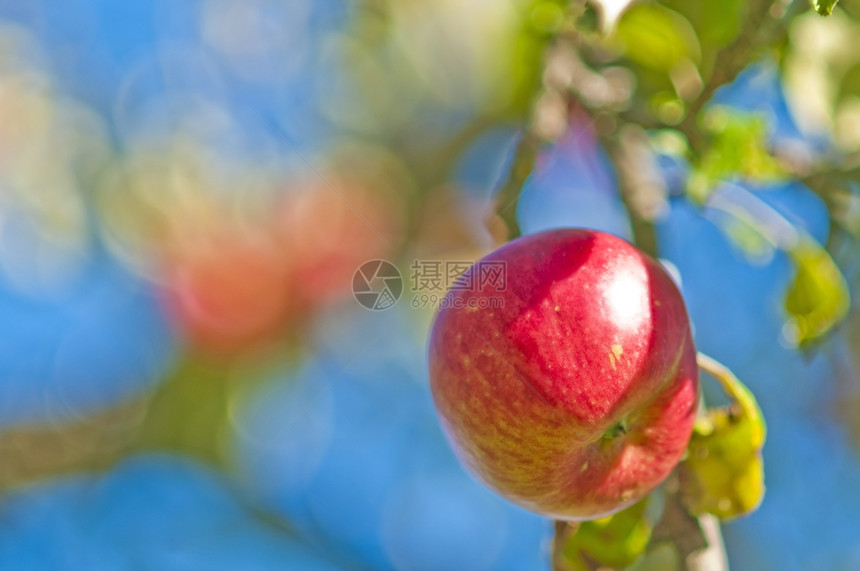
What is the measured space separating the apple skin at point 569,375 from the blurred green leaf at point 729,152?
0.34 meters

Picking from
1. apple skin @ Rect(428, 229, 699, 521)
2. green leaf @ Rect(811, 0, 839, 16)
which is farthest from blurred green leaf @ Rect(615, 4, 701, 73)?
green leaf @ Rect(811, 0, 839, 16)

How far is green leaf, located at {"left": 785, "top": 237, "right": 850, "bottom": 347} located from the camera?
42.3 inches

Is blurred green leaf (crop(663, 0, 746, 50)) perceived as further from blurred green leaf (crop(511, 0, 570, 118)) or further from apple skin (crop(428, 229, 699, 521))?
apple skin (crop(428, 229, 699, 521))

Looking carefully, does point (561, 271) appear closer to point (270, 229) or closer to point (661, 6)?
point (661, 6)

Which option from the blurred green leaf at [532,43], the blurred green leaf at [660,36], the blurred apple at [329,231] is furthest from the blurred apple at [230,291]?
the blurred green leaf at [660,36]

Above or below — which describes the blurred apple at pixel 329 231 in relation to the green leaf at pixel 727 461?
below

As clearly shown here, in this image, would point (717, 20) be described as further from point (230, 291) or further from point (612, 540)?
point (230, 291)

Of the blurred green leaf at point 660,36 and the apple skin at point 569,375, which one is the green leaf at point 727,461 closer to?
the apple skin at point 569,375

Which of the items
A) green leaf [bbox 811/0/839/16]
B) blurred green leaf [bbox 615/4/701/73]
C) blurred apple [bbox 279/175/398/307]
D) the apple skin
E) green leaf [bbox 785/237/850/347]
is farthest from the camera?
blurred apple [bbox 279/175/398/307]

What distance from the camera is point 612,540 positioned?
861mm

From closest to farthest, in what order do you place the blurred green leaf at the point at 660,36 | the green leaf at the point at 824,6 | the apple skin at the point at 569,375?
the green leaf at the point at 824,6 < the apple skin at the point at 569,375 < the blurred green leaf at the point at 660,36

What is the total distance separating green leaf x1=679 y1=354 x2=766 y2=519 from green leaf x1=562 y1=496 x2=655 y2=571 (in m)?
0.06

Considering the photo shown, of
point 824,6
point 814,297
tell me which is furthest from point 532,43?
point 824,6

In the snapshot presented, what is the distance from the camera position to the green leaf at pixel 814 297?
1073mm
